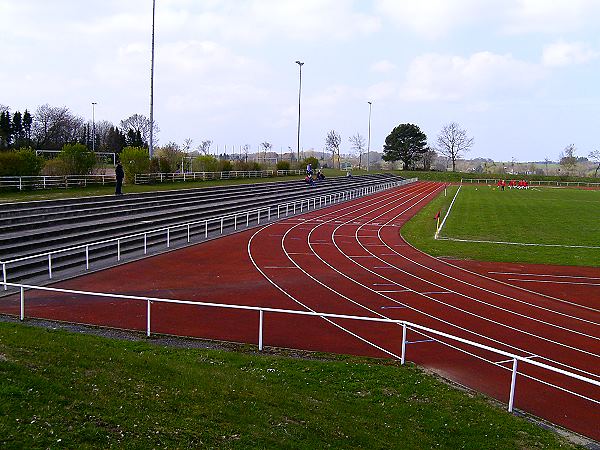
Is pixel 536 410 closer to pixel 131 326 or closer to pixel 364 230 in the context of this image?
pixel 131 326

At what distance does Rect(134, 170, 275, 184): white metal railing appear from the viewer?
3991 cm

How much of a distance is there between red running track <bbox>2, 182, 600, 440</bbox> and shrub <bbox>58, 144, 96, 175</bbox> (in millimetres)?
15913

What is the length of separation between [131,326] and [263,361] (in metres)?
3.75

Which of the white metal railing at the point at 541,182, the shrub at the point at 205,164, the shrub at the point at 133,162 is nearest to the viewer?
the shrub at the point at 133,162

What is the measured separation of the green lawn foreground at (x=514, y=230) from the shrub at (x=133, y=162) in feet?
65.2

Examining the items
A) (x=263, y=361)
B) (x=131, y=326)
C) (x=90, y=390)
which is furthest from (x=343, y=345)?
(x=90, y=390)

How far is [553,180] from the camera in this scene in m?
92.7

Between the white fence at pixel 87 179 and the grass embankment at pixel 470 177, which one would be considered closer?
the white fence at pixel 87 179

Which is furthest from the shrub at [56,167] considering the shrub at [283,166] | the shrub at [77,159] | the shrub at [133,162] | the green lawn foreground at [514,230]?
the shrub at [283,166]

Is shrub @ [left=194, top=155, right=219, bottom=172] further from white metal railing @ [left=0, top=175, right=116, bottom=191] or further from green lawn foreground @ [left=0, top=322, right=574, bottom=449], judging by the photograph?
green lawn foreground @ [left=0, top=322, right=574, bottom=449]

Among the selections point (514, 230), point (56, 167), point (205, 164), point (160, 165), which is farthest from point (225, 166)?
point (514, 230)

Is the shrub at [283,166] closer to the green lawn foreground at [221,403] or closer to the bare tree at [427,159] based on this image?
the bare tree at [427,159]

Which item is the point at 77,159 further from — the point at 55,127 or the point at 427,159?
the point at 427,159

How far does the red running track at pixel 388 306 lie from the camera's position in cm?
951
